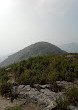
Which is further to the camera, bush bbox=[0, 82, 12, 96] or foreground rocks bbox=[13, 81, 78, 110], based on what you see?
bush bbox=[0, 82, 12, 96]

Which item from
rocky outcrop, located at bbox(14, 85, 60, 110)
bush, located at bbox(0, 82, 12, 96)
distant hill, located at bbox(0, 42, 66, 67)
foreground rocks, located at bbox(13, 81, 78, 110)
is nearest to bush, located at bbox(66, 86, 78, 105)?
foreground rocks, located at bbox(13, 81, 78, 110)

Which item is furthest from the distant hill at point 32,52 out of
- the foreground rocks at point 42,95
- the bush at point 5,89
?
the foreground rocks at point 42,95

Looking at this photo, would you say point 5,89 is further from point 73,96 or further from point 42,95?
point 73,96

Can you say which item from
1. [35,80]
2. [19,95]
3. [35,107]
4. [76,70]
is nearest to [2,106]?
[19,95]

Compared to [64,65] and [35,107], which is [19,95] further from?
[64,65]

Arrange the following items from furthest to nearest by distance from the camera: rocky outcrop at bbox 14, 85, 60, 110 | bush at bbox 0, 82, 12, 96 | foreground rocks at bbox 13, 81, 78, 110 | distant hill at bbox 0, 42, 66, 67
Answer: distant hill at bbox 0, 42, 66, 67 → bush at bbox 0, 82, 12, 96 → rocky outcrop at bbox 14, 85, 60, 110 → foreground rocks at bbox 13, 81, 78, 110

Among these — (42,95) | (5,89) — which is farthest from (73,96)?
(5,89)

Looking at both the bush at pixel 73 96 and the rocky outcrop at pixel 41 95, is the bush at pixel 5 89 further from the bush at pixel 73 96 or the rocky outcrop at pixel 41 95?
the bush at pixel 73 96

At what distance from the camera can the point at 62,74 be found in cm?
802

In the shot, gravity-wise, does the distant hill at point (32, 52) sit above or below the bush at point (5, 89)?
above

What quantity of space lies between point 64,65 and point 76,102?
4.54 metres

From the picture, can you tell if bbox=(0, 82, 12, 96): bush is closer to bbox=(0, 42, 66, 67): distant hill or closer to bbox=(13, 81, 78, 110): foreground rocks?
bbox=(13, 81, 78, 110): foreground rocks

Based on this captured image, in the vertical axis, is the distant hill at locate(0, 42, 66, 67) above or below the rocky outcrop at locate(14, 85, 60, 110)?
above

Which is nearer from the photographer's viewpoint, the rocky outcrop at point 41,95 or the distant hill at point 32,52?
the rocky outcrop at point 41,95
